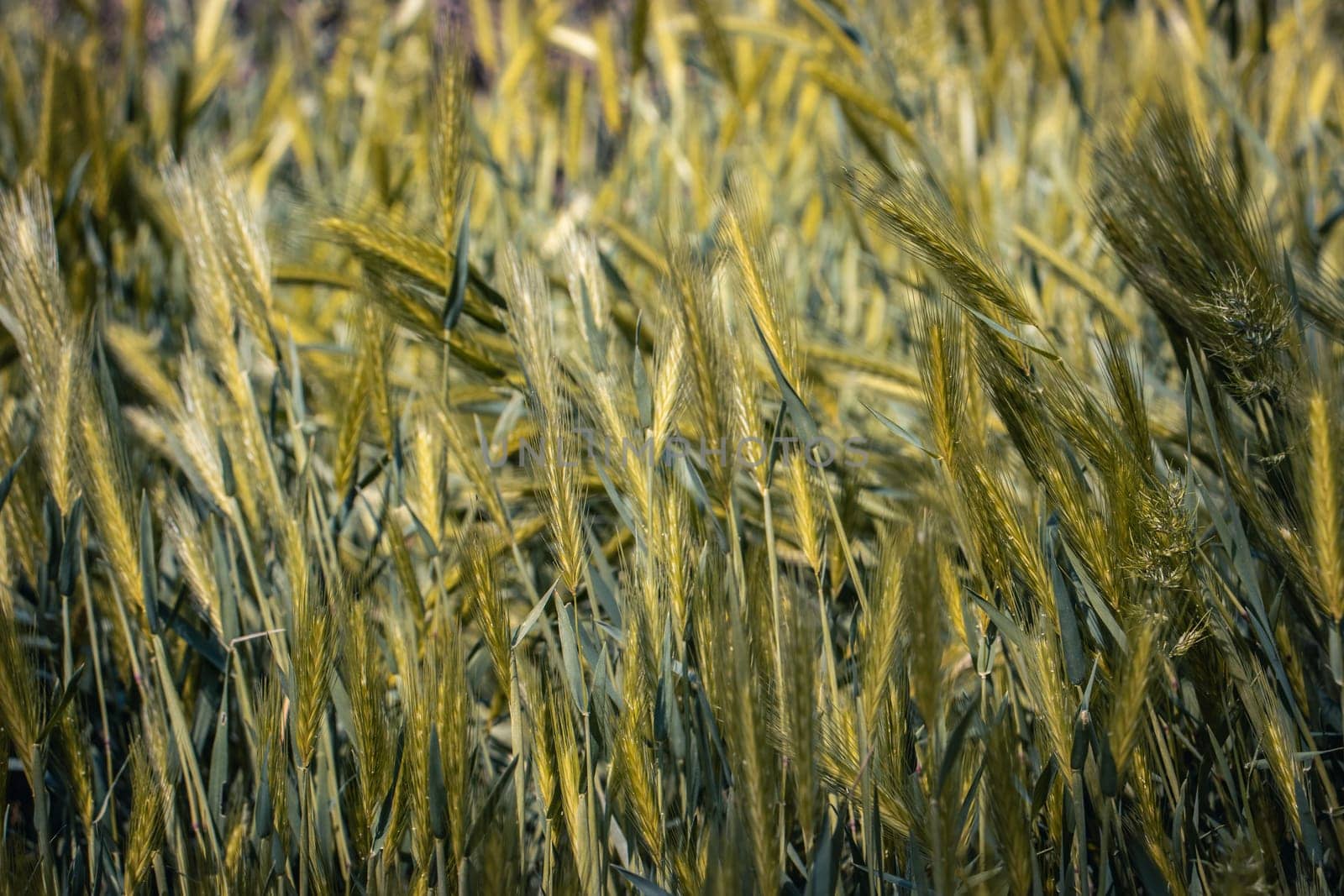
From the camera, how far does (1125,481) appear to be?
0.58 m

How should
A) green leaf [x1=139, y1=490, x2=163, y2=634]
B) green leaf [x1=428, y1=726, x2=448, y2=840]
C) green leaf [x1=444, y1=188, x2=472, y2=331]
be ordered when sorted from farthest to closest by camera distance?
1. green leaf [x1=444, y1=188, x2=472, y2=331]
2. green leaf [x1=139, y1=490, x2=163, y2=634]
3. green leaf [x1=428, y1=726, x2=448, y2=840]

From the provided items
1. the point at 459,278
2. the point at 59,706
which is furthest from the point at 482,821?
the point at 459,278

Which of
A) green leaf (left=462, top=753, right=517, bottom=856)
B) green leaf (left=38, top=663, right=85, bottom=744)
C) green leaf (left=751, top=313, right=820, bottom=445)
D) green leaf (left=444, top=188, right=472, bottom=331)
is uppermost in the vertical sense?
green leaf (left=444, top=188, right=472, bottom=331)

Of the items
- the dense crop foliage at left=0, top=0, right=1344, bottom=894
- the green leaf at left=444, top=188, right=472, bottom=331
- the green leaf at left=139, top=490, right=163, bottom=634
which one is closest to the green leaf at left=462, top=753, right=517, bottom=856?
the dense crop foliage at left=0, top=0, right=1344, bottom=894

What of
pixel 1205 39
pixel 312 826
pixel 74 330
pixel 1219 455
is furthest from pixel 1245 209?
pixel 1205 39

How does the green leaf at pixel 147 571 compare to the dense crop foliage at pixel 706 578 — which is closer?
the dense crop foliage at pixel 706 578

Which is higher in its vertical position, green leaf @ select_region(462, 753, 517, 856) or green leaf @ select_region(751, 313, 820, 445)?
green leaf @ select_region(751, 313, 820, 445)

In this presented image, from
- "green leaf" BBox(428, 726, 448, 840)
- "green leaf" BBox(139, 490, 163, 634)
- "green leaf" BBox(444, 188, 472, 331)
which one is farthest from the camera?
"green leaf" BBox(444, 188, 472, 331)

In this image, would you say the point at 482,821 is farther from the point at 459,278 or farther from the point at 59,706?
the point at 459,278

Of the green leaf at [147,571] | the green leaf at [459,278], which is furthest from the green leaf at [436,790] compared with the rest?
the green leaf at [459,278]

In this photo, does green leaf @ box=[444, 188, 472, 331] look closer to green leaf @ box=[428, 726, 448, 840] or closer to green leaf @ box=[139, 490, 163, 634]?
green leaf @ box=[139, 490, 163, 634]

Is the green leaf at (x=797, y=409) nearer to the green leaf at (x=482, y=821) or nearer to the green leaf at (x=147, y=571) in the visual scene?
the green leaf at (x=482, y=821)

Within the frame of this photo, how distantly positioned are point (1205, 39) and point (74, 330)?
174cm

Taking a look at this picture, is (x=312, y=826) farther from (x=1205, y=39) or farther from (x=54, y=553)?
(x=1205, y=39)
